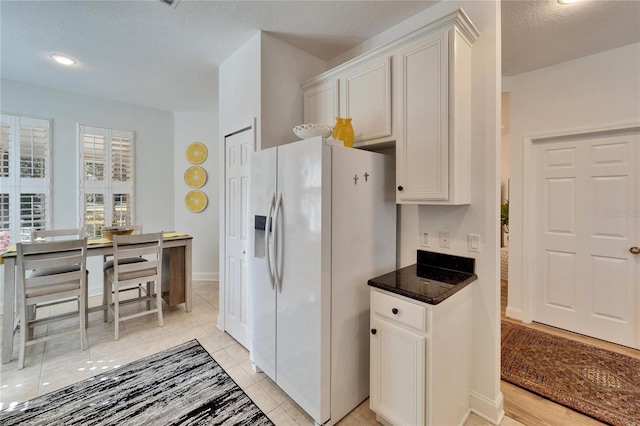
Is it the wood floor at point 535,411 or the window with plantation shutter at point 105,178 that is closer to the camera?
the wood floor at point 535,411

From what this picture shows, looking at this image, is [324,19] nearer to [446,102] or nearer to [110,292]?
[446,102]

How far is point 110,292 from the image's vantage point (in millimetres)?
3223

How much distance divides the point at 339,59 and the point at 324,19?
59cm

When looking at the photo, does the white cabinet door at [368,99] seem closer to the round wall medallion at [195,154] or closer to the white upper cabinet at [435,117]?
the white upper cabinet at [435,117]

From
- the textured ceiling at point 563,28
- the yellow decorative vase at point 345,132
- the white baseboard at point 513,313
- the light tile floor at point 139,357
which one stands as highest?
the textured ceiling at point 563,28

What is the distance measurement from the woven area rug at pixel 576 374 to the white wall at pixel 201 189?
4.27 metres

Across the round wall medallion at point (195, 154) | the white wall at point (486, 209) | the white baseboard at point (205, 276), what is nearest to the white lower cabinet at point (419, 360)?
the white wall at point (486, 209)

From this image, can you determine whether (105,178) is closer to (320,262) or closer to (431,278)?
(320,262)

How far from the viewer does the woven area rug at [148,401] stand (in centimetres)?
175

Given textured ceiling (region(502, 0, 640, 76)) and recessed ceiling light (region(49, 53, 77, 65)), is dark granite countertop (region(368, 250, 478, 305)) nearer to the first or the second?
textured ceiling (region(502, 0, 640, 76))

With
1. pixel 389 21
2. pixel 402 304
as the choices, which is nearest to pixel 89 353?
pixel 402 304

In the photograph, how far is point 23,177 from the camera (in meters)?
3.44

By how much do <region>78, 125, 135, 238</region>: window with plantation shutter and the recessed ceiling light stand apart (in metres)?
1.17

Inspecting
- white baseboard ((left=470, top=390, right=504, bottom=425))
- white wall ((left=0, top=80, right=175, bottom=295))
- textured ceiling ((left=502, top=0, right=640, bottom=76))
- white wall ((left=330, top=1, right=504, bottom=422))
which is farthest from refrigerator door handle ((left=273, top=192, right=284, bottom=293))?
white wall ((left=0, top=80, right=175, bottom=295))
